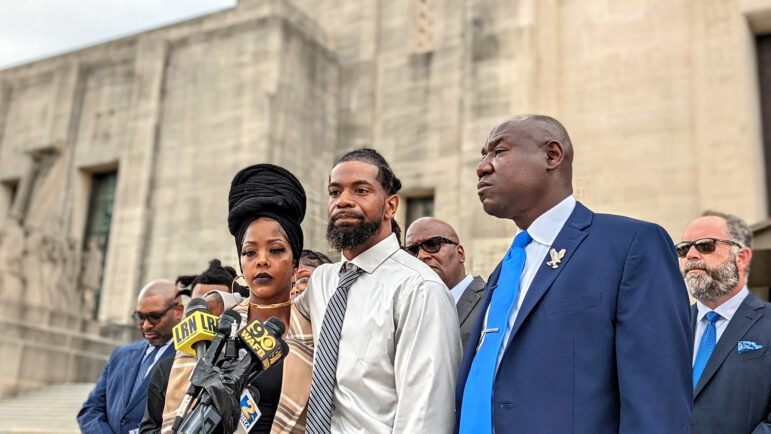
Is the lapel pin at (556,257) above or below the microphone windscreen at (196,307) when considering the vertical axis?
above

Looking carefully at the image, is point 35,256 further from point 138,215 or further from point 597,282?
point 597,282

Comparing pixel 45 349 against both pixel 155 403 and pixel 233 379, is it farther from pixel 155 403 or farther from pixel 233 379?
pixel 233 379

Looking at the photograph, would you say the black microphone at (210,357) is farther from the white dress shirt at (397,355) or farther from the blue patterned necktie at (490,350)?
the blue patterned necktie at (490,350)

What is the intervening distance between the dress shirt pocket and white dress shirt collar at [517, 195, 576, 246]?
29cm

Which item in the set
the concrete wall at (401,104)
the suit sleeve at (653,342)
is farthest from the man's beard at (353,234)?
the concrete wall at (401,104)

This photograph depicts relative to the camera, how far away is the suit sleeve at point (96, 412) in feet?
17.6

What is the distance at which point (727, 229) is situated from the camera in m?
4.25

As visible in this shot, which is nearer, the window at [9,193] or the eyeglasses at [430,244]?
the eyeglasses at [430,244]

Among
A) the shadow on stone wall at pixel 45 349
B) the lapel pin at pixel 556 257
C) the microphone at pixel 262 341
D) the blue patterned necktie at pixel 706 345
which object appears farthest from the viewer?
the shadow on stone wall at pixel 45 349

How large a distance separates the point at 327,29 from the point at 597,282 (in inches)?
766

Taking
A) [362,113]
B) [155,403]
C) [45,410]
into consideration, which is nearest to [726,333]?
[155,403]

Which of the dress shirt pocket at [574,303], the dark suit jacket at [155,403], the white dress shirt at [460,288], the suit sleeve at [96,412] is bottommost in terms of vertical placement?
the suit sleeve at [96,412]

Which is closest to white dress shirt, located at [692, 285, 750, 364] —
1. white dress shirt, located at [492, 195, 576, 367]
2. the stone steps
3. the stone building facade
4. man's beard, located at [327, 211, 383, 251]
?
white dress shirt, located at [492, 195, 576, 367]

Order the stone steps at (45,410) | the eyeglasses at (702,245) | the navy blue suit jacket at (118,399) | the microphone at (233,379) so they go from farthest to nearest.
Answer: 1. the stone steps at (45,410)
2. the navy blue suit jacket at (118,399)
3. the eyeglasses at (702,245)
4. the microphone at (233,379)
